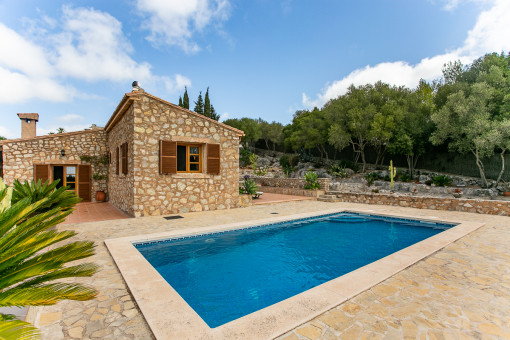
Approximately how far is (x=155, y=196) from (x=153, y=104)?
3.10m

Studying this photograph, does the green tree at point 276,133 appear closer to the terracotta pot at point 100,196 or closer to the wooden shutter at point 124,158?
the terracotta pot at point 100,196

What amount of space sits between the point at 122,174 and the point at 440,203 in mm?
12776

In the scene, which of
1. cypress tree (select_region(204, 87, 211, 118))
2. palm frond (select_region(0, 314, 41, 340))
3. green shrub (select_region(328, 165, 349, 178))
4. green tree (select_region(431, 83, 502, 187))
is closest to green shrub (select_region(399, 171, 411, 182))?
green tree (select_region(431, 83, 502, 187))

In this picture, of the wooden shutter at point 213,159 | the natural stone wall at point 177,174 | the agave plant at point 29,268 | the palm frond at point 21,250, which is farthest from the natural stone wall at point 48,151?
the palm frond at point 21,250

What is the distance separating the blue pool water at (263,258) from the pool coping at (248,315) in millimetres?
523

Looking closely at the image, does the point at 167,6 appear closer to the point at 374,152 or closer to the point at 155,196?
the point at 155,196

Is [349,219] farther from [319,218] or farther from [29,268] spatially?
[29,268]

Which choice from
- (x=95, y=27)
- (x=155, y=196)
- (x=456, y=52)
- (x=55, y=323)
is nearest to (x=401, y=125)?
(x=456, y=52)

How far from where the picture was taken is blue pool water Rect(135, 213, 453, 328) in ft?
11.9

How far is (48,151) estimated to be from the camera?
35.5 ft

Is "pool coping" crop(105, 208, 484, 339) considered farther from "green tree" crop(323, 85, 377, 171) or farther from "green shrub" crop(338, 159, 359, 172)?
"green shrub" crop(338, 159, 359, 172)

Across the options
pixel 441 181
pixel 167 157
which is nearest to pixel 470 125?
pixel 441 181

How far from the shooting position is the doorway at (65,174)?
1116 centimetres

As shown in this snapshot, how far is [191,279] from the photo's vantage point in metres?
4.15
